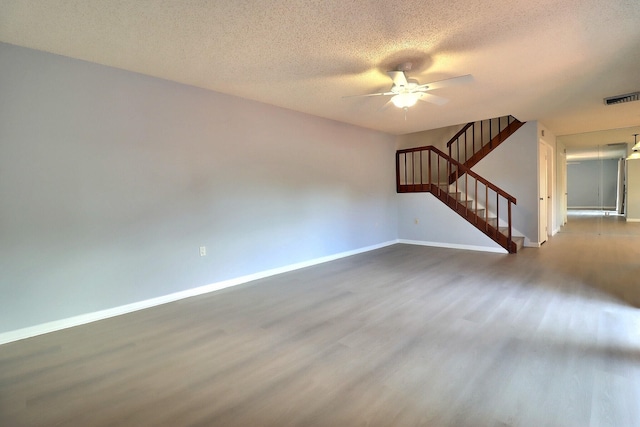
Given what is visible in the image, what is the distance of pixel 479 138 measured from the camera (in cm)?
691

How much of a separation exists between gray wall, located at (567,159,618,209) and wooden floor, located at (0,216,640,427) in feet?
20.5

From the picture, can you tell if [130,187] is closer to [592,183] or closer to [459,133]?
[459,133]

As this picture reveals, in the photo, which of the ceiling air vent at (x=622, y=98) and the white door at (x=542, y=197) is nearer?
the ceiling air vent at (x=622, y=98)

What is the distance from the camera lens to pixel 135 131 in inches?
126

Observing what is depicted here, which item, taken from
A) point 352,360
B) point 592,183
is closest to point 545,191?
point 592,183

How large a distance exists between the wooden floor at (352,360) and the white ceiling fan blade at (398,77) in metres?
2.28

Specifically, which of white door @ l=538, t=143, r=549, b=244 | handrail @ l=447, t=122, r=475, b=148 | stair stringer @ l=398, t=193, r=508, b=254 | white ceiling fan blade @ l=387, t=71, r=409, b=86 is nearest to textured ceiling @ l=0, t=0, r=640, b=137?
white ceiling fan blade @ l=387, t=71, r=409, b=86

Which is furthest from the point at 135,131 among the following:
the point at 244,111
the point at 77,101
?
the point at 244,111

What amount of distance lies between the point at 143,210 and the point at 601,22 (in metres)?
4.50

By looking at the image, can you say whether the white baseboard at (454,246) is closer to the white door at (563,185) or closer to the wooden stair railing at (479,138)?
the wooden stair railing at (479,138)

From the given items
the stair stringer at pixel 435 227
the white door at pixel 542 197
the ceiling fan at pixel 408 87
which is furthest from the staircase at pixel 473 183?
the ceiling fan at pixel 408 87

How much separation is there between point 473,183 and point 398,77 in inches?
182

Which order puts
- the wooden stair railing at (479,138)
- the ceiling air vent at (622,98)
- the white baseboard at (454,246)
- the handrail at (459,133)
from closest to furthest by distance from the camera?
the ceiling air vent at (622,98), the white baseboard at (454,246), the wooden stair railing at (479,138), the handrail at (459,133)

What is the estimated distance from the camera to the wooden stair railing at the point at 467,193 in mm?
5746
